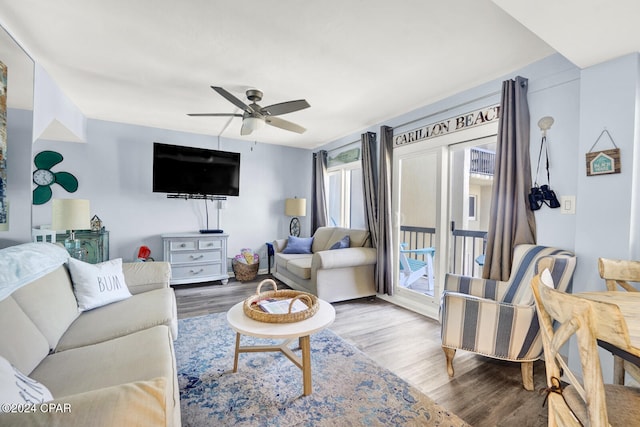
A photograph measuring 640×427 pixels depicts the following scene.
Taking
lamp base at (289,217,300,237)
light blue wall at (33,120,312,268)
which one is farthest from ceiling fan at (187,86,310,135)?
lamp base at (289,217,300,237)

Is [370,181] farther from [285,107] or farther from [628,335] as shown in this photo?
[628,335]

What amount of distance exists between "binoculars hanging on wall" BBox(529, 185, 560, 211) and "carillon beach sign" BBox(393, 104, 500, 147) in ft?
2.50

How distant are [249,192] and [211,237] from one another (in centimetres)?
116

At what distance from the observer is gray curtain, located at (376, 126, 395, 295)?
3482 millimetres

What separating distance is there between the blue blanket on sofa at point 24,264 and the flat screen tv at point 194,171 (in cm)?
213

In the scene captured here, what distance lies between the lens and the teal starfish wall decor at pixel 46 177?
3.47 metres

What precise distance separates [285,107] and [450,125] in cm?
175

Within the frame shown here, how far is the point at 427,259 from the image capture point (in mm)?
3885

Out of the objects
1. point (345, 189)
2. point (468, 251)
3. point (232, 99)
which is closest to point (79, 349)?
point (232, 99)

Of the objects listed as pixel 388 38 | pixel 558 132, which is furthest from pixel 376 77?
pixel 558 132

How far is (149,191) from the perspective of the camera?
13.7 feet

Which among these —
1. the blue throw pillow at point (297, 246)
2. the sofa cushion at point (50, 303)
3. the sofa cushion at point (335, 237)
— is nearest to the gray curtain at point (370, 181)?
the sofa cushion at point (335, 237)

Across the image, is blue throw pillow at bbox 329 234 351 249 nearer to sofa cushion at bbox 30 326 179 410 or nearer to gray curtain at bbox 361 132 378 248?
gray curtain at bbox 361 132 378 248

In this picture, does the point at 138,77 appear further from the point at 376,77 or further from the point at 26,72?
the point at 376,77
